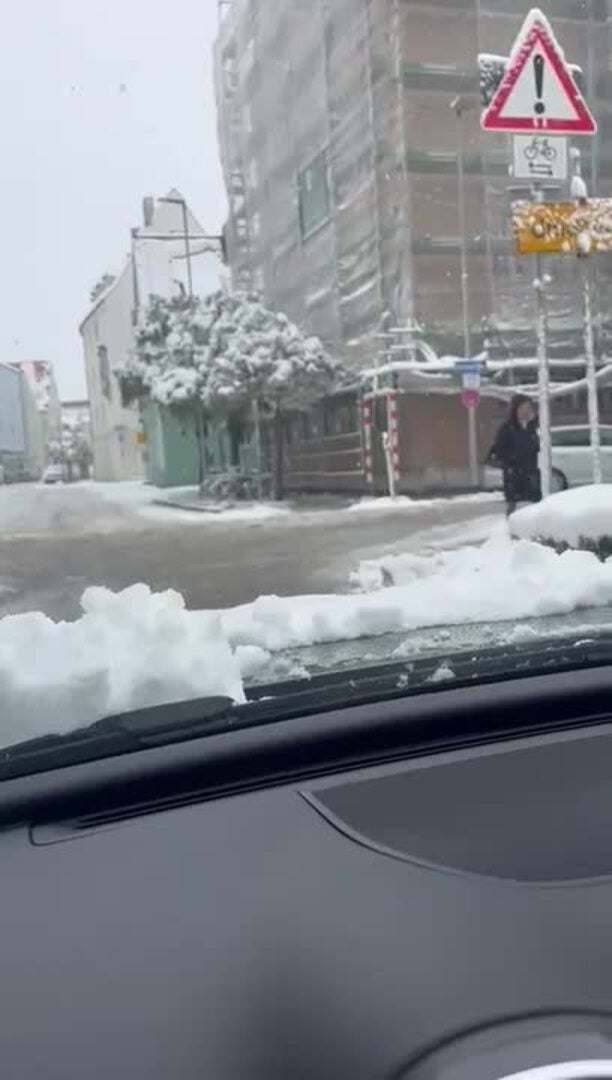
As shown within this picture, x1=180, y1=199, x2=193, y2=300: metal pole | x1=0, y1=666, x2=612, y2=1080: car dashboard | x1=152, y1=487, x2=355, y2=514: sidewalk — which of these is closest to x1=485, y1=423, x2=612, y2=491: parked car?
x1=152, y1=487, x2=355, y2=514: sidewalk

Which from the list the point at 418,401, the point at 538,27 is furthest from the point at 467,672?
the point at 538,27

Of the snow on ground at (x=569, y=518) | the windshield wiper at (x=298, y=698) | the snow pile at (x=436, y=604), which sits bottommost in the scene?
the windshield wiper at (x=298, y=698)

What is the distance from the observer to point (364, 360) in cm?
337

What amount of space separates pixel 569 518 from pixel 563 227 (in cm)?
100

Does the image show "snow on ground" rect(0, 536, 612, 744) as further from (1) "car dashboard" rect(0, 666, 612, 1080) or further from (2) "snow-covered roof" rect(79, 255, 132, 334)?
(2) "snow-covered roof" rect(79, 255, 132, 334)

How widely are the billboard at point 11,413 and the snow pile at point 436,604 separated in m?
0.68

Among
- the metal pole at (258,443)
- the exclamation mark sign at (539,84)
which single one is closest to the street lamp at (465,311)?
the exclamation mark sign at (539,84)

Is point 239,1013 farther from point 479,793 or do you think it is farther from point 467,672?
point 467,672

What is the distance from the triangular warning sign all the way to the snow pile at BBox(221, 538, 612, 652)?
134cm

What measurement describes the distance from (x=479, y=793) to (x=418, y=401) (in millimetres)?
1951

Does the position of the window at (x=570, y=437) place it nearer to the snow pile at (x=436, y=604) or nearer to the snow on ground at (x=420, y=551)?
the snow on ground at (x=420, y=551)

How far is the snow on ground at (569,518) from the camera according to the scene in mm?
3006

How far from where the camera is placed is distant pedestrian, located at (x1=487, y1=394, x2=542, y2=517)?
347cm

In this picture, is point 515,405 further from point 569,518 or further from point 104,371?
point 104,371
